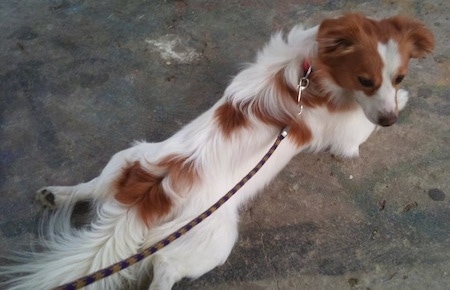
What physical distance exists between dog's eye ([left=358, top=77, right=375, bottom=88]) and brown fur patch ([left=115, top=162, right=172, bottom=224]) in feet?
3.55

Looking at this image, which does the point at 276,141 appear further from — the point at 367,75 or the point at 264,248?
the point at 264,248

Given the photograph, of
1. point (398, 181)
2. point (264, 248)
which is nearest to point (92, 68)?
point (264, 248)

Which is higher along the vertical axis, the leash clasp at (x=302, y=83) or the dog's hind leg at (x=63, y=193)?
the leash clasp at (x=302, y=83)

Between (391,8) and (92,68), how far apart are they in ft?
8.48

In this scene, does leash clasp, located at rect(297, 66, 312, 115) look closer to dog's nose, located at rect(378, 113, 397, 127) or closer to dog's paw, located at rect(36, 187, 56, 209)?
dog's nose, located at rect(378, 113, 397, 127)

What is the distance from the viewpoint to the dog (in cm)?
188

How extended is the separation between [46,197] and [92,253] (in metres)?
0.70

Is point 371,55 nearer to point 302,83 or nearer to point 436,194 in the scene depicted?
point 302,83

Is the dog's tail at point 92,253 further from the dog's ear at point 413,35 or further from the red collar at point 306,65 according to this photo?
the dog's ear at point 413,35

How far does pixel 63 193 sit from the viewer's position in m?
2.30

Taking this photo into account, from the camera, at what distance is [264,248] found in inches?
95.6

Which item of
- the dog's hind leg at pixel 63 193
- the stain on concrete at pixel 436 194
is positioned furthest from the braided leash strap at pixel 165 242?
the stain on concrete at pixel 436 194

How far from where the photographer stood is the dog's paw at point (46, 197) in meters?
2.33

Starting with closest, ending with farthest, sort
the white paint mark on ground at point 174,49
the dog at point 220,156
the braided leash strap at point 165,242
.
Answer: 1. the braided leash strap at point 165,242
2. the dog at point 220,156
3. the white paint mark on ground at point 174,49
